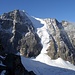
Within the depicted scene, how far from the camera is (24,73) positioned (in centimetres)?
8369

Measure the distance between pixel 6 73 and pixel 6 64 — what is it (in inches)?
226

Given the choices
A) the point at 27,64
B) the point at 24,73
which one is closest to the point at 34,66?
the point at 27,64

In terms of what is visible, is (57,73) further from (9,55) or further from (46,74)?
(9,55)

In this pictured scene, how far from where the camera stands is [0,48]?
8356 cm

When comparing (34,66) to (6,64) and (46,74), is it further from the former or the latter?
(6,64)

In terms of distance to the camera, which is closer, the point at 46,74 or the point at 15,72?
the point at 15,72

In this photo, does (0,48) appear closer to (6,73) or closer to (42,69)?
(6,73)

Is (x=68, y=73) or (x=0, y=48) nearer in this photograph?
(x=0, y=48)

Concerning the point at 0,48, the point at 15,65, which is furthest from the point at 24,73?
the point at 0,48

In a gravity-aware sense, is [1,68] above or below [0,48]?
below

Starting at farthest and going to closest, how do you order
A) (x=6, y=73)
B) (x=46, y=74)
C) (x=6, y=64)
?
(x=46, y=74)
(x=6, y=64)
(x=6, y=73)

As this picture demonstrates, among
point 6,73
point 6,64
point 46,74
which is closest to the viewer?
point 6,73

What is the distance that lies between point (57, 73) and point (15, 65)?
117m

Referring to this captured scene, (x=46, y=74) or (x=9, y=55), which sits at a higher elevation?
(x=9, y=55)
